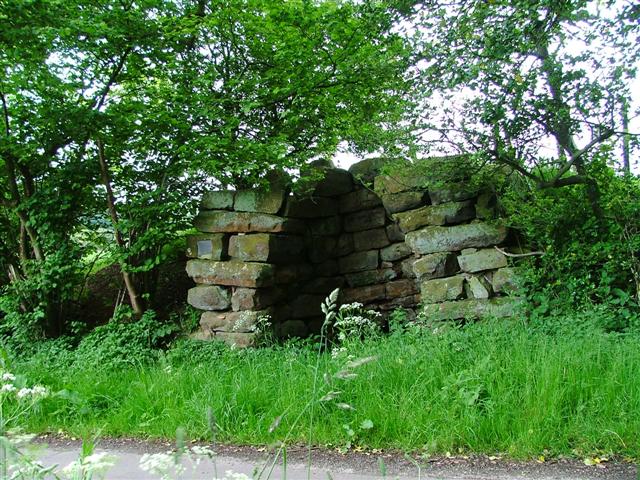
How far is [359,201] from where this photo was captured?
733 cm

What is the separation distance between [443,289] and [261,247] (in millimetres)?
2171

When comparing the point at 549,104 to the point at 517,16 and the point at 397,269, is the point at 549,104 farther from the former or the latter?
the point at 397,269

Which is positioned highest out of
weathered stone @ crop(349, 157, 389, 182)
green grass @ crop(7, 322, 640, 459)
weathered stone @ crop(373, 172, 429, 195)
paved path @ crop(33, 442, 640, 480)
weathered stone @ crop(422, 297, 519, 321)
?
weathered stone @ crop(349, 157, 389, 182)

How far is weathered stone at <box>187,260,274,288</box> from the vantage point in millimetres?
6180

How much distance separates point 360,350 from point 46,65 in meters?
4.54

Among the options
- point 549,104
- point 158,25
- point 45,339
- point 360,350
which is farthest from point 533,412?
point 45,339

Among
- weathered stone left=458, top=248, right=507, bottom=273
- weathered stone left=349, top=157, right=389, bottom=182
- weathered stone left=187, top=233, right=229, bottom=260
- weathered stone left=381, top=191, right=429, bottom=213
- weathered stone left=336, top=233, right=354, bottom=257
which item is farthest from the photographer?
weathered stone left=336, top=233, right=354, bottom=257

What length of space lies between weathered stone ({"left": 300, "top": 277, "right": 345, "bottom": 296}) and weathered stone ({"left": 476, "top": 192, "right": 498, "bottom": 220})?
229 centimetres

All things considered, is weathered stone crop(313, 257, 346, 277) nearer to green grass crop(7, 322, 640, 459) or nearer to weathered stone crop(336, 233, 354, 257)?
weathered stone crop(336, 233, 354, 257)

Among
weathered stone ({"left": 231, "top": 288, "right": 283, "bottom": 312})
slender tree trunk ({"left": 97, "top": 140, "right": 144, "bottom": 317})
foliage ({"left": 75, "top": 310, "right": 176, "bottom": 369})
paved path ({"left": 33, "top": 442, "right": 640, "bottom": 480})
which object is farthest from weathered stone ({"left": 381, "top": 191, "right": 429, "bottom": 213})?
paved path ({"left": 33, "top": 442, "right": 640, "bottom": 480})

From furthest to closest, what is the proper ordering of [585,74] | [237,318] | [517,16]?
[237,318]
[585,74]
[517,16]

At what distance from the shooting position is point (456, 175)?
18.9ft

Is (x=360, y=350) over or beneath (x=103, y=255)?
beneath

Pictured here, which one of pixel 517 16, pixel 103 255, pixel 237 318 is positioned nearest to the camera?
pixel 517 16
